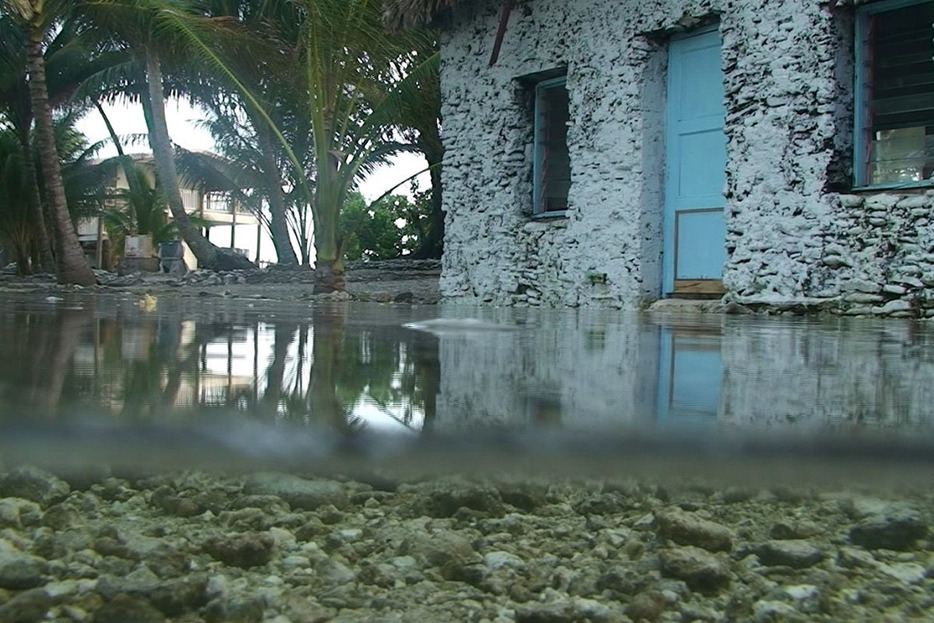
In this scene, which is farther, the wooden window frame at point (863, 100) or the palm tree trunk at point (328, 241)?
the palm tree trunk at point (328, 241)

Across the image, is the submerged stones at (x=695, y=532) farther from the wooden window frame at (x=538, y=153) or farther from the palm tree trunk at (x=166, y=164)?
the palm tree trunk at (x=166, y=164)

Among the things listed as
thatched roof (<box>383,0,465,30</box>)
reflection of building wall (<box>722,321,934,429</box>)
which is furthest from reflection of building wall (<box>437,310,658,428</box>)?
thatched roof (<box>383,0,465,30</box>)

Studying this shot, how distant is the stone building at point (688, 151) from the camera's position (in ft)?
18.1

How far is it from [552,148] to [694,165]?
1.70 metres

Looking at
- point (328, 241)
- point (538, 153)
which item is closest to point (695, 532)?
point (538, 153)

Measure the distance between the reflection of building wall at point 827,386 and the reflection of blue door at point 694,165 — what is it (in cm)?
465

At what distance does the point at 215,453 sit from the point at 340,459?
10cm

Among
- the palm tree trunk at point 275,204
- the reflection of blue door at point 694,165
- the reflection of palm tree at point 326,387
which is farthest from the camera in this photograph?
the palm tree trunk at point 275,204

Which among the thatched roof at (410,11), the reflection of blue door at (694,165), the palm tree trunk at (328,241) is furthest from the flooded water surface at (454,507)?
the palm tree trunk at (328,241)

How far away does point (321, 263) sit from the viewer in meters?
9.68

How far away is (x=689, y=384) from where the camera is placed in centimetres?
114

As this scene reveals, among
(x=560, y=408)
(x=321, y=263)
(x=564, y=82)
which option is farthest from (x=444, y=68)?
(x=560, y=408)

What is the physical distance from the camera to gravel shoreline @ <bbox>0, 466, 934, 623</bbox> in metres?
0.52

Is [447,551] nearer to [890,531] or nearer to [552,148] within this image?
[890,531]
